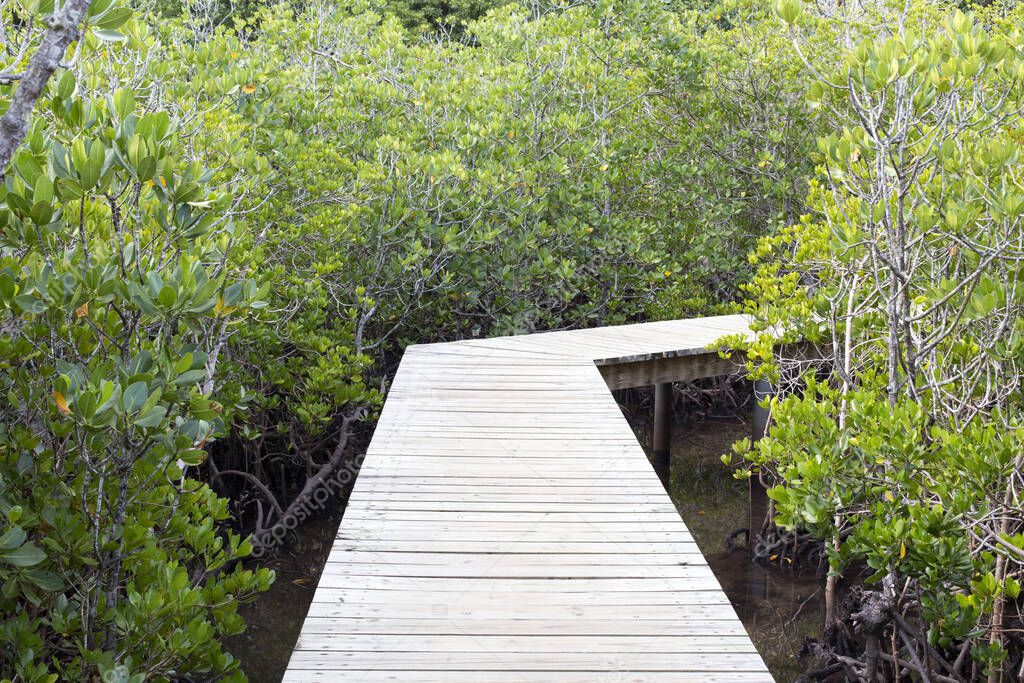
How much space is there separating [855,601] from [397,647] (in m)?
2.52

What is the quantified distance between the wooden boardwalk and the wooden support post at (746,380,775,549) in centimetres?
167

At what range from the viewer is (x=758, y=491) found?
621cm

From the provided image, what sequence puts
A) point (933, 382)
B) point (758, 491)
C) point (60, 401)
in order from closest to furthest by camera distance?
point (60, 401), point (933, 382), point (758, 491)

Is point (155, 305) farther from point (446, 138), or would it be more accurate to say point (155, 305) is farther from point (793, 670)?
point (446, 138)

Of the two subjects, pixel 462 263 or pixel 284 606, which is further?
pixel 462 263

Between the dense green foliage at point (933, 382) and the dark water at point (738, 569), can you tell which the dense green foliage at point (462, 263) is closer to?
the dense green foliage at point (933, 382)

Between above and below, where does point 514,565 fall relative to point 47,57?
below

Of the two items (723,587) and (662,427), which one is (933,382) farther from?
(662,427)

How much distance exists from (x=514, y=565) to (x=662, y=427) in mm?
3919

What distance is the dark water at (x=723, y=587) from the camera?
A: 470 centimetres

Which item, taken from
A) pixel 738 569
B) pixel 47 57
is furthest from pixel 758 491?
pixel 47 57

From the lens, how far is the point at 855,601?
4059 millimetres

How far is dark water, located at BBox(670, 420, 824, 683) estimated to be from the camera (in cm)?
480

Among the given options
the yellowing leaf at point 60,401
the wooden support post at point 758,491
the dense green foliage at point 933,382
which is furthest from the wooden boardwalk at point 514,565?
the wooden support post at point 758,491
